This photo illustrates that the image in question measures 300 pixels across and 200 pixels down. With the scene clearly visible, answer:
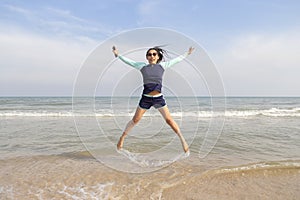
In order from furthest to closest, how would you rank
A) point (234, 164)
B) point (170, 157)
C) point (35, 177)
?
point (170, 157) → point (234, 164) → point (35, 177)

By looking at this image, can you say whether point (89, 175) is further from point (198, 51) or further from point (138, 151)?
point (198, 51)

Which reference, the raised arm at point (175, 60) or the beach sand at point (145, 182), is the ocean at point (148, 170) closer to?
the beach sand at point (145, 182)

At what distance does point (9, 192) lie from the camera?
3.92 m

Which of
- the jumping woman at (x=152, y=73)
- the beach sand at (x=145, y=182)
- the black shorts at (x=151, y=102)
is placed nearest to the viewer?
the beach sand at (x=145, y=182)

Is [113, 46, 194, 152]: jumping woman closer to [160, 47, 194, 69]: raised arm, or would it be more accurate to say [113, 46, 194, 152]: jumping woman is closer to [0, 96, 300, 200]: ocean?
[160, 47, 194, 69]: raised arm

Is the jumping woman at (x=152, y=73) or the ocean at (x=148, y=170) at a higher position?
the jumping woman at (x=152, y=73)

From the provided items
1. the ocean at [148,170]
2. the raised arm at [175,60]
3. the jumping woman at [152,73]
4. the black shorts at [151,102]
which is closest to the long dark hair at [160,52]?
the jumping woman at [152,73]

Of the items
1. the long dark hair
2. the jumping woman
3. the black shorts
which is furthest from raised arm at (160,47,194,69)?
the black shorts

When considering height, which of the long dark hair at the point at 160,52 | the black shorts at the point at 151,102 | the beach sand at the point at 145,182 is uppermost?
the long dark hair at the point at 160,52

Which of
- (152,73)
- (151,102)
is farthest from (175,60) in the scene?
(151,102)

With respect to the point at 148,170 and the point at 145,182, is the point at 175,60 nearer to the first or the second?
the point at 148,170

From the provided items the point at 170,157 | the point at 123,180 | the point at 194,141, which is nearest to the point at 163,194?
the point at 123,180

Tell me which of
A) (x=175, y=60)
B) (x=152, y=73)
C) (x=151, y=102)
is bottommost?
(x=151, y=102)

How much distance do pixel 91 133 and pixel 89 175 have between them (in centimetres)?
488
